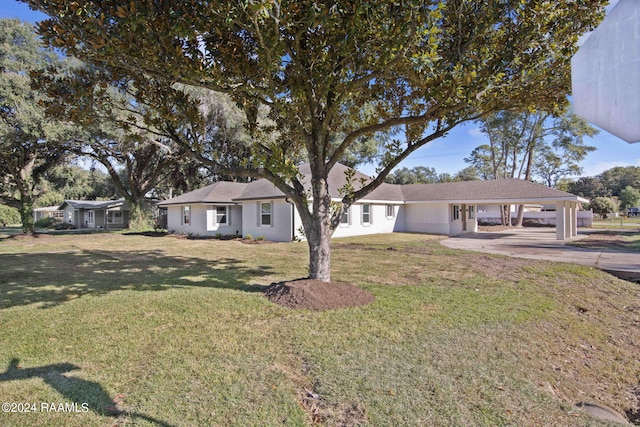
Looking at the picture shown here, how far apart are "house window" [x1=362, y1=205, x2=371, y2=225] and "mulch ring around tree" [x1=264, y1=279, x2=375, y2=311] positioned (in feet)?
52.0

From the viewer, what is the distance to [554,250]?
1451 centimetres

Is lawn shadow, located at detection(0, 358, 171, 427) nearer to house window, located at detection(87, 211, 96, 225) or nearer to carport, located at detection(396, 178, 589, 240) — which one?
carport, located at detection(396, 178, 589, 240)

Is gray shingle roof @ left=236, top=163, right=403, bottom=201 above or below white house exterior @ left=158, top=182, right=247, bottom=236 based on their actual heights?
above

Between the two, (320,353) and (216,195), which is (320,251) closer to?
(320,353)

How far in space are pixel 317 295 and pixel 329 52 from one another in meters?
4.57

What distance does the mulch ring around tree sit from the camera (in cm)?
636

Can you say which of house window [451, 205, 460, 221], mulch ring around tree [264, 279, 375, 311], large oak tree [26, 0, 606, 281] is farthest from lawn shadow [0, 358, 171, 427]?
house window [451, 205, 460, 221]

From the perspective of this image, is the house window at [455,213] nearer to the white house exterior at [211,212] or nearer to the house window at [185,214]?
the white house exterior at [211,212]

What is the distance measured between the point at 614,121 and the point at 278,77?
7.39 m

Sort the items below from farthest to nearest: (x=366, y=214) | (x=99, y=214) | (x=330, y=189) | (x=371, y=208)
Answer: (x=99, y=214), (x=371, y=208), (x=366, y=214), (x=330, y=189)

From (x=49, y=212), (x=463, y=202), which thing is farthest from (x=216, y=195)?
(x=49, y=212)

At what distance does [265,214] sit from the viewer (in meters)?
20.0

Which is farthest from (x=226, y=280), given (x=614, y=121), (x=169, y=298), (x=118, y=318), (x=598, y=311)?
(x=614, y=121)

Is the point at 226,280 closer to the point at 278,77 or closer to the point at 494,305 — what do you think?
the point at 278,77
